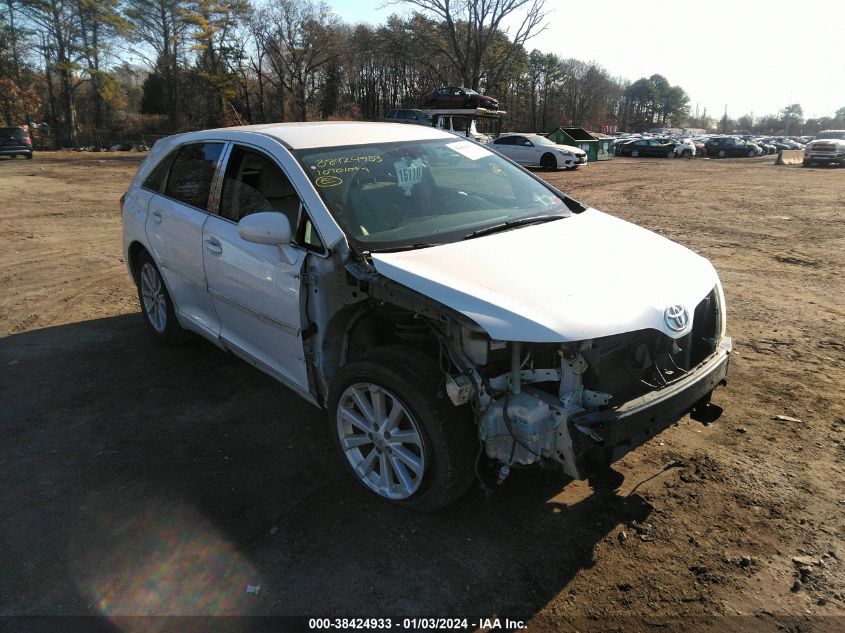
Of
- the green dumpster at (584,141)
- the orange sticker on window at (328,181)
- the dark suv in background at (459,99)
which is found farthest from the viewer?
the dark suv in background at (459,99)

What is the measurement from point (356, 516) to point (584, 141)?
109ft

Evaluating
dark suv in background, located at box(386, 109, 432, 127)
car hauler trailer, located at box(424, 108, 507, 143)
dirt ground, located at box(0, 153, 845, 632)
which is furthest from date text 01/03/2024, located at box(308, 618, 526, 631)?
car hauler trailer, located at box(424, 108, 507, 143)

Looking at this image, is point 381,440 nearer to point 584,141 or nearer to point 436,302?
point 436,302

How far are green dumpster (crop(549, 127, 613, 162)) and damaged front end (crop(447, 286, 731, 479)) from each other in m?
32.2

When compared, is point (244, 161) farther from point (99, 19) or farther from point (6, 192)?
point (99, 19)

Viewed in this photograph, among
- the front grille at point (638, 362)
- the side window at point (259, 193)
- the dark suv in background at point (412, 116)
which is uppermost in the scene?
the dark suv in background at point (412, 116)

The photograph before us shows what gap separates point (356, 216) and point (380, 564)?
6.04 feet

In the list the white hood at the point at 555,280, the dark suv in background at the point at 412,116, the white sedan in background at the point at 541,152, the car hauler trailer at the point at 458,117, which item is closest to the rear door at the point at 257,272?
the white hood at the point at 555,280

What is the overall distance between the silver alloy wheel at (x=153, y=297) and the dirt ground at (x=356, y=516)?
293 millimetres

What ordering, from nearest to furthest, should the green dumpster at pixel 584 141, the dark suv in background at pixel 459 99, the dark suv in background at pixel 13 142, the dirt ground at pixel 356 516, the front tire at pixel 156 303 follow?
the dirt ground at pixel 356 516, the front tire at pixel 156 303, the dark suv in background at pixel 13 142, the green dumpster at pixel 584 141, the dark suv in background at pixel 459 99

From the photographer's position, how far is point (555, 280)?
9.34 ft

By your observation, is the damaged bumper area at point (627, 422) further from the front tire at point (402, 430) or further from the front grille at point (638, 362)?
the front tire at point (402, 430)

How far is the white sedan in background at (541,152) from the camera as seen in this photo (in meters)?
25.4

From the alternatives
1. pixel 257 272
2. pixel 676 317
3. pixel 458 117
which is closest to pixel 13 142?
pixel 458 117
